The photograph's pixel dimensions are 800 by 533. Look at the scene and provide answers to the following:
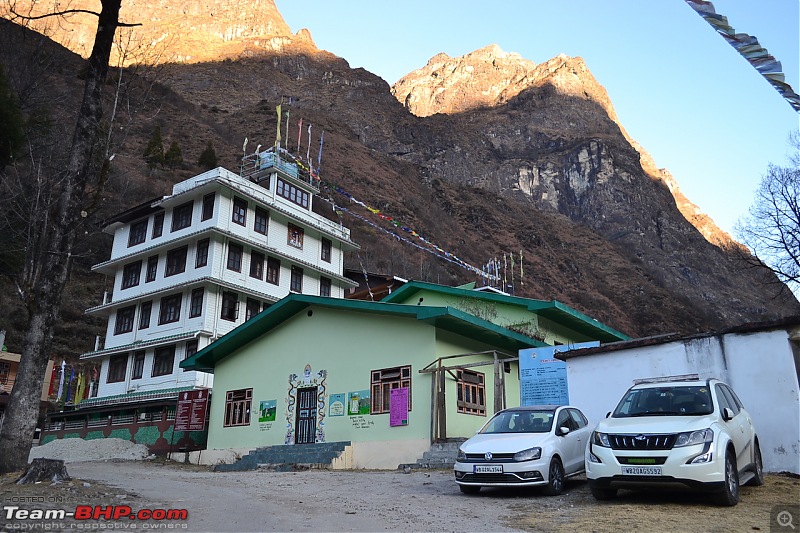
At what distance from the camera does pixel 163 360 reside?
3441 centimetres

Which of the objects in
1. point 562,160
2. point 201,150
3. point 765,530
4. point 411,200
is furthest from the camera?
point 562,160

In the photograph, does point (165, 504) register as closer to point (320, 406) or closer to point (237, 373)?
point (320, 406)

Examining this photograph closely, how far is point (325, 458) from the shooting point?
789 inches

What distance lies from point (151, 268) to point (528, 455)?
31.2 m

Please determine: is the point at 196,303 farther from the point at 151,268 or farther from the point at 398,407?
the point at 398,407

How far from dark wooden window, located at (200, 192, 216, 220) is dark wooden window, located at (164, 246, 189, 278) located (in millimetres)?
2000

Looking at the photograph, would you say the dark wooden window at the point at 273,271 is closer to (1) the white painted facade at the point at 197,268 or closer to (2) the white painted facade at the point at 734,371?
(1) the white painted facade at the point at 197,268

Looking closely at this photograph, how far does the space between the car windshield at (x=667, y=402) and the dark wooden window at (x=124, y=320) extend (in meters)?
32.2

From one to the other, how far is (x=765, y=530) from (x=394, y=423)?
13.1 meters

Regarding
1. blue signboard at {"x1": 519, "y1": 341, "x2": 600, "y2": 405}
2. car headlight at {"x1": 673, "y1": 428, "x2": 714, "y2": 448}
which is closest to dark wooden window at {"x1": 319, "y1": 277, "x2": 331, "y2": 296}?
blue signboard at {"x1": 519, "y1": 341, "x2": 600, "y2": 405}

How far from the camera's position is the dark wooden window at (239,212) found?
35781 mm

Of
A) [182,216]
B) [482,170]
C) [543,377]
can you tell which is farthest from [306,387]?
[482,170]

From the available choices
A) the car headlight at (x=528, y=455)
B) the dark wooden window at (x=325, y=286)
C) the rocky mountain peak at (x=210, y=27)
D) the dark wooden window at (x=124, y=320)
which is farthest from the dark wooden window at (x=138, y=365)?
the rocky mountain peak at (x=210, y=27)

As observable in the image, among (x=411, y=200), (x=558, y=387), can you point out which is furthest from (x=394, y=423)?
(x=411, y=200)
